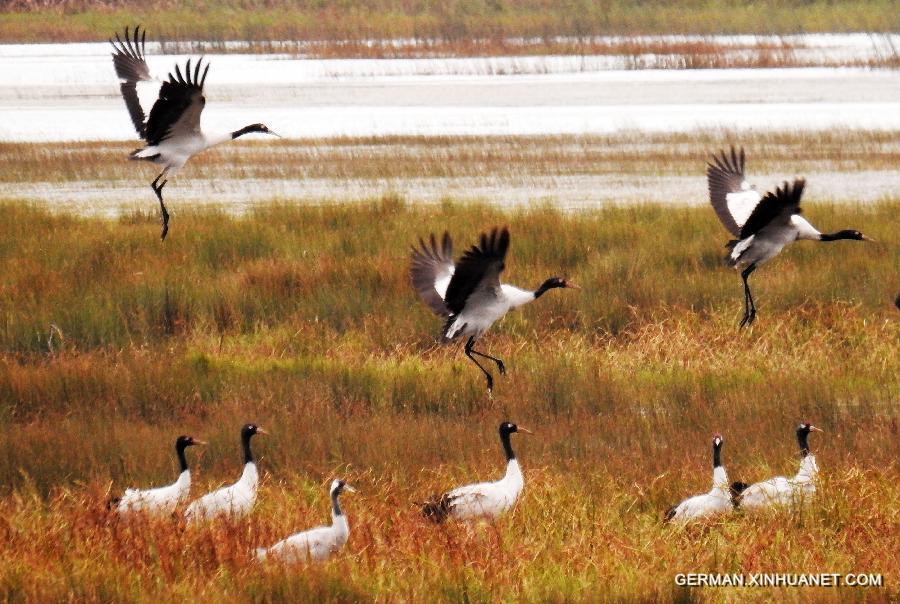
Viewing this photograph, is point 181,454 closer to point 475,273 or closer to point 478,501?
point 478,501

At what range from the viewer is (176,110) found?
400 inches

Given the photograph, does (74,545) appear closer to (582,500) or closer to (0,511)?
(0,511)

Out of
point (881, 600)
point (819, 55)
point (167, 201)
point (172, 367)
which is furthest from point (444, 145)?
point (819, 55)

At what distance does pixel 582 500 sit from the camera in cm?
675

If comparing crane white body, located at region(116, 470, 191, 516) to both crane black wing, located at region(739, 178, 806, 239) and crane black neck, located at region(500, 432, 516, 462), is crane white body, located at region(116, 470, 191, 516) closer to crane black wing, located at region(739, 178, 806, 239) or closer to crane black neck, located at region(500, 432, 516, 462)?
crane black neck, located at region(500, 432, 516, 462)

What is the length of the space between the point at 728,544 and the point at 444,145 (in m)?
21.5

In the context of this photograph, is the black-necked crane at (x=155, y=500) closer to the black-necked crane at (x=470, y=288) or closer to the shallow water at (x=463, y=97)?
the black-necked crane at (x=470, y=288)

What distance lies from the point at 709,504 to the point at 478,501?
979 mm

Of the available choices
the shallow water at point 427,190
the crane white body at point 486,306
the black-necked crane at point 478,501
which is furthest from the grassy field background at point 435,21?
the black-necked crane at point 478,501

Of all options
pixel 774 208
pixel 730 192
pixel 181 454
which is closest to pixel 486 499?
pixel 181 454

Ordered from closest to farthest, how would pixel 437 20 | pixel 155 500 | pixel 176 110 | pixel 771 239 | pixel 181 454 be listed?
pixel 155 500, pixel 181 454, pixel 771 239, pixel 176 110, pixel 437 20

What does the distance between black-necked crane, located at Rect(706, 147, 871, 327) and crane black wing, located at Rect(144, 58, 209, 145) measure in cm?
345

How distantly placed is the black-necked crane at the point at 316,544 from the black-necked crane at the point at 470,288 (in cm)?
169

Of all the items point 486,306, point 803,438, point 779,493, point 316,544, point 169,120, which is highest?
point 169,120
